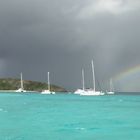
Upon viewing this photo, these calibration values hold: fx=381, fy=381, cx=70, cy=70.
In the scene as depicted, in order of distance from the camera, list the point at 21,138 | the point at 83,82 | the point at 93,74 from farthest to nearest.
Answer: the point at 83,82, the point at 93,74, the point at 21,138

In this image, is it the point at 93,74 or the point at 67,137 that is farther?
the point at 93,74

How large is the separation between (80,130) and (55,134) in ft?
14.2

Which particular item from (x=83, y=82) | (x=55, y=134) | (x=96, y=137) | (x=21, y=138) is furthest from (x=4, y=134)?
(x=83, y=82)

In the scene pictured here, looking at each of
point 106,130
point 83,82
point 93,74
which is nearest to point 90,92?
point 83,82

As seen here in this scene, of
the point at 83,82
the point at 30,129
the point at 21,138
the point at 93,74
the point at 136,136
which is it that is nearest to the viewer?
the point at 21,138

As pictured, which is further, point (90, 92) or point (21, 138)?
point (90, 92)

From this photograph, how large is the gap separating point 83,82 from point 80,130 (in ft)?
469

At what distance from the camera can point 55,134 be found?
1560 inches

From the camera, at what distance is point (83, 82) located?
18588 centimetres

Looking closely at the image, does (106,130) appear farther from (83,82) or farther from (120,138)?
(83,82)

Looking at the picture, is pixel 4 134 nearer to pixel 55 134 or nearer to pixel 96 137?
pixel 55 134

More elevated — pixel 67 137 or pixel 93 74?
pixel 93 74

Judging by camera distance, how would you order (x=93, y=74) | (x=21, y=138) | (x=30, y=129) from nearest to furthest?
(x=21, y=138) < (x=30, y=129) < (x=93, y=74)

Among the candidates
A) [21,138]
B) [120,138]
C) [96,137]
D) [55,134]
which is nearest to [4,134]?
[21,138]
